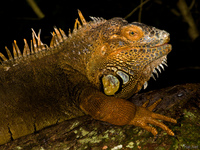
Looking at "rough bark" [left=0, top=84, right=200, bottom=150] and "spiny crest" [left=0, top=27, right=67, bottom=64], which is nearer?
"rough bark" [left=0, top=84, right=200, bottom=150]

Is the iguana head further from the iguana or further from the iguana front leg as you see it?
the iguana front leg

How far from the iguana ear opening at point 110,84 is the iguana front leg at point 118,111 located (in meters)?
0.10

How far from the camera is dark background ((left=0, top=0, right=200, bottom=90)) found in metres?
6.43

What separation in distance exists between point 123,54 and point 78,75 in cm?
75

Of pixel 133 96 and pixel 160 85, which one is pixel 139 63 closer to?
pixel 133 96

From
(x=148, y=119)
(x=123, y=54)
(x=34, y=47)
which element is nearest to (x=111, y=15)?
(x=34, y=47)

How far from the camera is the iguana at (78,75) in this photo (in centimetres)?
321

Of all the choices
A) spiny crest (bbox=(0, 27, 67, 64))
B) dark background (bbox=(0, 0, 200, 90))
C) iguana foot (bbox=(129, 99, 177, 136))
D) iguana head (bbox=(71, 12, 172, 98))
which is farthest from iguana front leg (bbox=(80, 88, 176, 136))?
dark background (bbox=(0, 0, 200, 90))

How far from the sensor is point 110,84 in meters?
3.12

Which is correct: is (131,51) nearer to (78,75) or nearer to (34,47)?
(78,75)

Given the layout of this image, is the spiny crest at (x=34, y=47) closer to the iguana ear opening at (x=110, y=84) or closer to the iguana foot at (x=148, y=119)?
the iguana ear opening at (x=110, y=84)

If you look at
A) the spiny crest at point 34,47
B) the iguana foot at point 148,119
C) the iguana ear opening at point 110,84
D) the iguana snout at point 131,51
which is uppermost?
the spiny crest at point 34,47

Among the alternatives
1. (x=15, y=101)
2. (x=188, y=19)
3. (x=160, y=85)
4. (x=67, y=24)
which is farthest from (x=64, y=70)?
(x=188, y=19)

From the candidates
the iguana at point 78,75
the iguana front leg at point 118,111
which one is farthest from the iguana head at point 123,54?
the iguana front leg at point 118,111
